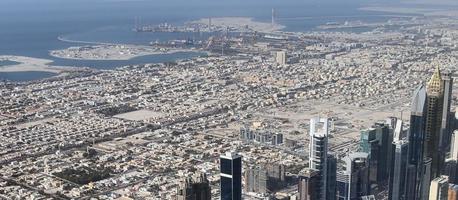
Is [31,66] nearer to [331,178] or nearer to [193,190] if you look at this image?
[331,178]

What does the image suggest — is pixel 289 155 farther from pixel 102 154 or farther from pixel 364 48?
pixel 364 48

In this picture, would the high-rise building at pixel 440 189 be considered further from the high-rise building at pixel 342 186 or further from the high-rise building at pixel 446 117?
the high-rise building at pixel 446 117

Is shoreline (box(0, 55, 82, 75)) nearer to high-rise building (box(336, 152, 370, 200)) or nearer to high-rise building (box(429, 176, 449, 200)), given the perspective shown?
high-rise building (box(336, 152, 370, 200))

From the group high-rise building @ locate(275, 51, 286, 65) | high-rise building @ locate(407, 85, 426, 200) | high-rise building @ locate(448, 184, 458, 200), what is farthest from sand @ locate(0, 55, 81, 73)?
high-rise building @ locate(448, 184, 458, 200)

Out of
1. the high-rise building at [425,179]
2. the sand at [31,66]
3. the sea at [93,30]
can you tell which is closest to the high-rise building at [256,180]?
the high-rise building at [425,179]

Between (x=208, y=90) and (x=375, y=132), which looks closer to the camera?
(x=375, y=132)

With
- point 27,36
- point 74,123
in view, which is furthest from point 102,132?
point 27,36
